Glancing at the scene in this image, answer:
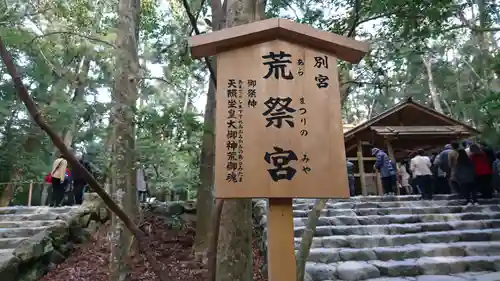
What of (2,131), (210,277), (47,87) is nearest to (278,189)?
(210,277)

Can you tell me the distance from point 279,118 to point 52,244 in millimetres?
6019

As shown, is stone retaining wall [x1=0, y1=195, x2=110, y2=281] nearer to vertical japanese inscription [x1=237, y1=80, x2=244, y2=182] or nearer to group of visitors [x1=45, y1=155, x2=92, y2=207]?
group of visitors [x1=45, y1=155, x2=92, y2=207]

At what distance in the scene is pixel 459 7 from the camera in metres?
5.82

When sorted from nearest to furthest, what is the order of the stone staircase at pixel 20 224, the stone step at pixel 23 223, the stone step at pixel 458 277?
the stone step at pixel 458 277, the stone staircase at pixel 20 224, the stone step at pixel 23 223

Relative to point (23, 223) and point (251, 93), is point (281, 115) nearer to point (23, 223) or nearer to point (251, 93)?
point (251, 93)

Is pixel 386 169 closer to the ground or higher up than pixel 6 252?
higher up

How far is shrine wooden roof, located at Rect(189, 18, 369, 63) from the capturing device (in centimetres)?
242

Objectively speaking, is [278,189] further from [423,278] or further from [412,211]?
[412,211]

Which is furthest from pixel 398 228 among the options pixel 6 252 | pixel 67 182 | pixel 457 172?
pixel 67 182

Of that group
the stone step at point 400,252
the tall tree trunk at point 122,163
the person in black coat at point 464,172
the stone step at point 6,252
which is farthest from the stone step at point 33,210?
the person in black coat at point 464,172

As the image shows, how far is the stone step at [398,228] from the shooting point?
21.8 feet

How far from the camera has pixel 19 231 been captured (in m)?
6.89

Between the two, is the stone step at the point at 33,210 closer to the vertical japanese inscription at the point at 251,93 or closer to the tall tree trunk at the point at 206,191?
the tall tree trunk at the point at 206,191

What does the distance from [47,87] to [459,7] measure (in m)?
13.9
